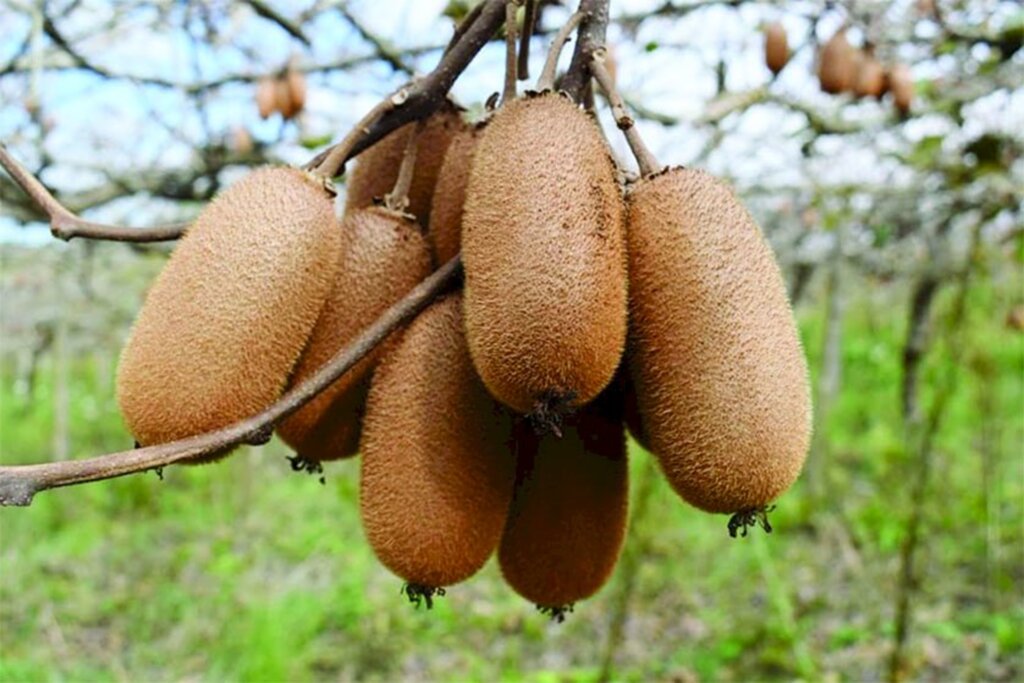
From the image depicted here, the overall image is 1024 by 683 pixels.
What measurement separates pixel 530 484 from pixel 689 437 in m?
0.19

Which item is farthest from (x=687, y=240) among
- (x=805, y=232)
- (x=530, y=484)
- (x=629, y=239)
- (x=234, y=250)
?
(x=805, y=232)

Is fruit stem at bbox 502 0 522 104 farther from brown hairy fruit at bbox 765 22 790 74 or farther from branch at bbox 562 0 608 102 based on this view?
brown hairy fruit at bbox 765 22 790 74

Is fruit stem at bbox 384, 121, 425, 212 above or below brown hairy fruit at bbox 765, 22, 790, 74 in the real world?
above

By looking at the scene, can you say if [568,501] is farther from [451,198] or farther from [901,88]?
[901,88]

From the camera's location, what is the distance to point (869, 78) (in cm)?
349

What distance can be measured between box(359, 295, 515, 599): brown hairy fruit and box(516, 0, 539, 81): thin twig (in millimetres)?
292

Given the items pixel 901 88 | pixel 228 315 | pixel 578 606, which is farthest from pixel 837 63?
pixel 578 606

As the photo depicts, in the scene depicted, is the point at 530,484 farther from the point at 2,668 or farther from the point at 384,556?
the point at 2,668

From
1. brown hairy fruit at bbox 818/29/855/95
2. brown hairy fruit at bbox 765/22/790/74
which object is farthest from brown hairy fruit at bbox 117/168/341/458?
brown hairy fruit at bbox 818/29/855/95

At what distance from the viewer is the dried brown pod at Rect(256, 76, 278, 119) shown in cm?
346

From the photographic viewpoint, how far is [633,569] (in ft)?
12.8

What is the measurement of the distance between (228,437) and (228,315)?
11 centimetres

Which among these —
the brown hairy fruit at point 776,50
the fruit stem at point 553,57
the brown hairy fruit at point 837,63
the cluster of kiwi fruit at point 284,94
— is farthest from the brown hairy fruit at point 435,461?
the brown hairy fruit at point 837,63

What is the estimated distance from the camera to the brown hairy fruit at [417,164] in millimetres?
1130
